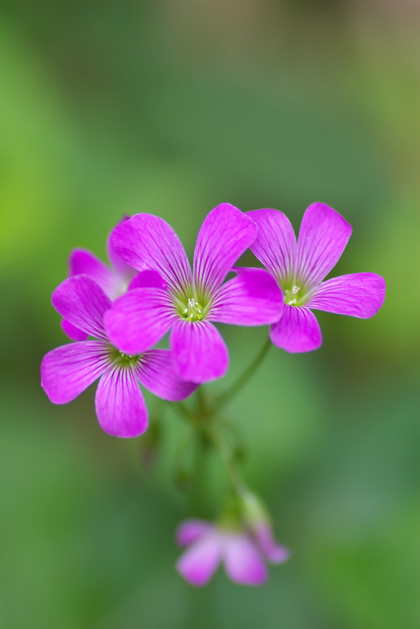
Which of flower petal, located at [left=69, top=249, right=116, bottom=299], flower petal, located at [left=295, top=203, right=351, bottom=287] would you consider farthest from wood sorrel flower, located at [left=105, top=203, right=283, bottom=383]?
flower petal, located at [left=69, top=249, right=116, bottom=299]

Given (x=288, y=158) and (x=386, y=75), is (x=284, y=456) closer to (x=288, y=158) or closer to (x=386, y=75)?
(x=288, y=158)

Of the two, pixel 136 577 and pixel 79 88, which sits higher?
pixel 79 88

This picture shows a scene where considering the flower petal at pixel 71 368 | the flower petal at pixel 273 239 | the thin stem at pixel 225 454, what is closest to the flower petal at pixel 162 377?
the flower petal at pixel 71 368

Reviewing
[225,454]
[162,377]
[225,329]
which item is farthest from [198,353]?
[225,329]

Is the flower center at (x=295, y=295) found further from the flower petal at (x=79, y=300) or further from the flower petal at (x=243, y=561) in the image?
the flower petal at (x=243, y=561)

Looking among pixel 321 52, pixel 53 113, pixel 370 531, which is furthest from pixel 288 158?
pixel 370 531
